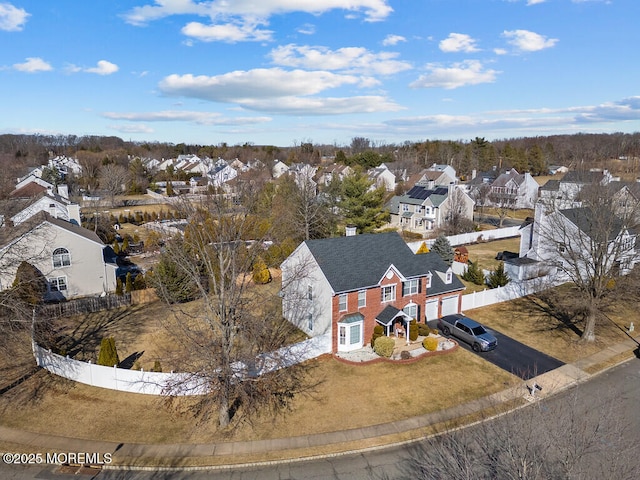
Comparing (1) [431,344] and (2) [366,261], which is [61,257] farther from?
(1) [431,344]

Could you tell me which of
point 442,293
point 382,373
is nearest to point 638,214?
point 442,293

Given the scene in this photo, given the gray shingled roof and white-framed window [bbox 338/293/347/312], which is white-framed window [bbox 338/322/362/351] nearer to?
white-framed window [bbox 338/293/347/312]

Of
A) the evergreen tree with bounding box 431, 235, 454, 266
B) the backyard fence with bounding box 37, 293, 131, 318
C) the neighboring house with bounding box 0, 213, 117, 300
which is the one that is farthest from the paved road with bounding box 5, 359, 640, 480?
the evergreen tree with bounding box 431, 235, 454, 266

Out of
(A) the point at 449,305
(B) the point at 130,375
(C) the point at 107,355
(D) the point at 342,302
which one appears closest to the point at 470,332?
(A) the point at 449,305

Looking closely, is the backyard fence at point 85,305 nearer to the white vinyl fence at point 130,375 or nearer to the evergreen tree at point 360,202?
the white vinyl fence at point 130,375

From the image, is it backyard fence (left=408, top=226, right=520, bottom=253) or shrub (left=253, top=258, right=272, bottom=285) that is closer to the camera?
shrub (left=253, top=258, right=272, bottom=285)

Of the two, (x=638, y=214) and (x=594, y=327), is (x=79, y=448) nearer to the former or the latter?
(x=594, y=327)
